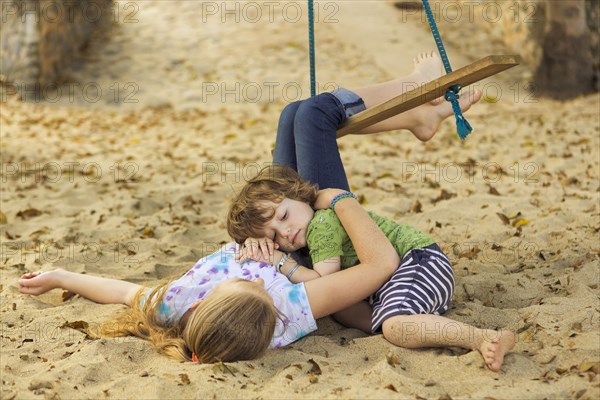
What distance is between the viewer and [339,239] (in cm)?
272

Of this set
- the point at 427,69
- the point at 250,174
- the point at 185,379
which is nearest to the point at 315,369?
the point at 185,379

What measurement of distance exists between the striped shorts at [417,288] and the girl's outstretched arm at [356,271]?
0.15 ft

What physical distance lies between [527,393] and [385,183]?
2900mm

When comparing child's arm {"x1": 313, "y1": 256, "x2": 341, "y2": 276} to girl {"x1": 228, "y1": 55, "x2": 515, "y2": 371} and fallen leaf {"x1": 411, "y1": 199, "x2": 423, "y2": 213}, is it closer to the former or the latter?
girl {"x1": 228, "y1": 55, "x2": 515, "y2": 371}

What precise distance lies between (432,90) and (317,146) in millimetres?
555

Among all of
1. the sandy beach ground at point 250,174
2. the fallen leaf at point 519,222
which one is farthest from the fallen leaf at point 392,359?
the fallen leaf at point 519,222

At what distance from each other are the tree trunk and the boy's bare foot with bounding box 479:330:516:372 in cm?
590

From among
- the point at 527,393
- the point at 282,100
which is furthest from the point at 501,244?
the point at 282,100

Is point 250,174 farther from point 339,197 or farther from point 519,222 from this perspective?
point 339,197

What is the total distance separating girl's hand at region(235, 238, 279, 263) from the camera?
2709mm

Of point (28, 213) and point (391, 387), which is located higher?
point (28, 213)

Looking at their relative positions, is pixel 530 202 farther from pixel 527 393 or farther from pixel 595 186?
pixel 527 393

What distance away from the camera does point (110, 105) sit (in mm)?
8680

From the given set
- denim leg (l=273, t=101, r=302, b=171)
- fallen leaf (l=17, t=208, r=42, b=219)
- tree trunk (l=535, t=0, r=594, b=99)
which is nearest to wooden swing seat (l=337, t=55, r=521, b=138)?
denim leg (l=273, t=101, r=302, b=171)
